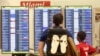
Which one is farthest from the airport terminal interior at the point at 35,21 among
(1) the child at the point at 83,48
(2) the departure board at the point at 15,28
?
(1) the child at the point at 83,48

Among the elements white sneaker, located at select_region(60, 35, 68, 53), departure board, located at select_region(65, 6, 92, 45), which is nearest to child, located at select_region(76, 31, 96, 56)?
departure board, located at select_region(65, 6, 92, 45)

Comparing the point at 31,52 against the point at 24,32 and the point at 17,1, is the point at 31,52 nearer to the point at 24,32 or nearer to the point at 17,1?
the point at 24,32

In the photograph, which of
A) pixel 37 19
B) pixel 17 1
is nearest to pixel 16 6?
pixel 17 1

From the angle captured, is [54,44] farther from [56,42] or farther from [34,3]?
[34,3]

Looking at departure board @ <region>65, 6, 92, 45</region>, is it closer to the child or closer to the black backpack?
the child

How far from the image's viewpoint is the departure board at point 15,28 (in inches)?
228

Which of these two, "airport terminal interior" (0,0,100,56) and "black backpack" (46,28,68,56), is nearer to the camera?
"black backpack" (46,28,68,56)

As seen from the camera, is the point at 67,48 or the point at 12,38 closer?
the point at 67,48

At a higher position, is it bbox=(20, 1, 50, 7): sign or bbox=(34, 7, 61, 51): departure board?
bbox=(20, 1, 50, 7): sign

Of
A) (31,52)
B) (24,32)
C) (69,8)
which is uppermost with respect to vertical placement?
(69,8)

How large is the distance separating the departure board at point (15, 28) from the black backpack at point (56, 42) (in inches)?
67.5

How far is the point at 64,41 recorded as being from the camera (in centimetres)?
413

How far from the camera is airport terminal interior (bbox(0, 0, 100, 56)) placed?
5789 mm

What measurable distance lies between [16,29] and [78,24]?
1157 mm
